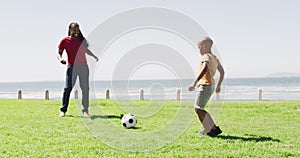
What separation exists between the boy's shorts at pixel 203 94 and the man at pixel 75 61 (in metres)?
3.57

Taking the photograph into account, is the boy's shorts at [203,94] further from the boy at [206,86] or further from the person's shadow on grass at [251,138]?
the person's shadow on grass at [251,138]

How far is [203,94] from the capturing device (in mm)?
6168

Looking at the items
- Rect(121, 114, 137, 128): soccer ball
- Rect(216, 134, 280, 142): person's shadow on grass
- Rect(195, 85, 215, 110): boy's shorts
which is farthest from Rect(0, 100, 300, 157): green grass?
Rect(195, 85, 215, 110): boy's shorts

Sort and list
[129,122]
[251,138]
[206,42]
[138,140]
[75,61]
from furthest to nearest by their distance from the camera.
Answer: [75,61] → [129,122] → [206,42] → [251,138] → [138,140]

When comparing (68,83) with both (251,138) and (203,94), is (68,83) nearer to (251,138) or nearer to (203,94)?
(203,94)

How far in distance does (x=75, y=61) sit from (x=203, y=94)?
12.8 ft

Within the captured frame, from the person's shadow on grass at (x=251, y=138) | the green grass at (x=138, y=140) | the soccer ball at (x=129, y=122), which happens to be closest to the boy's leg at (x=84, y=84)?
the green grass at (x=138, y=140)

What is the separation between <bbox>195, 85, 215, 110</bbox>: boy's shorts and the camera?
20.2 ft

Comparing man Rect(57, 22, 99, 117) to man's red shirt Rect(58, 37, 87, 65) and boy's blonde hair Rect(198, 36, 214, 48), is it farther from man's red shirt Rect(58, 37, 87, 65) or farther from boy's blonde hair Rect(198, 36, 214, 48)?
boy's blonde hair Rect(198, 36, 214, 48)

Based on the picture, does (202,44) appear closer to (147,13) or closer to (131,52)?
(147,13)

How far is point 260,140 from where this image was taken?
5828 millimetres

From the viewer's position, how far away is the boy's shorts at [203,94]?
243 inches

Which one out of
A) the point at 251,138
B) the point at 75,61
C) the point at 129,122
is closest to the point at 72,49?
the point at 75,61

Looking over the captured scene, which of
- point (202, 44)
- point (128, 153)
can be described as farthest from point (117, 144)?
point (202, 44)
